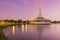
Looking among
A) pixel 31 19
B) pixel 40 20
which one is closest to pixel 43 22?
pixel 40 20

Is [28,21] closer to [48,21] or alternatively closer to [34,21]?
[34,21]

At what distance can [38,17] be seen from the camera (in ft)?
650

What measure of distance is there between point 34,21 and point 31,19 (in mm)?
8312

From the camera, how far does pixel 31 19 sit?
194m

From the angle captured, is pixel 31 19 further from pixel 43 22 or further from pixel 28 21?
pixel 43 22

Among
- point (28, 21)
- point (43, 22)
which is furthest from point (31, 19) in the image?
point (43, 22)

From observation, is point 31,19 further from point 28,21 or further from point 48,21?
point 48,21

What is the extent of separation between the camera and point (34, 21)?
187 metres

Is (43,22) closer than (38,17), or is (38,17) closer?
(43,22)

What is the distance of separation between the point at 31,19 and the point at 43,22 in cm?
1849

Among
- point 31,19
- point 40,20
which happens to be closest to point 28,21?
point 31,19

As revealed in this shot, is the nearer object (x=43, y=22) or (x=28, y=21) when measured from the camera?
(x=43, y=22)

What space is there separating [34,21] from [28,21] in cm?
1081

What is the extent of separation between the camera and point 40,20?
616 feet
